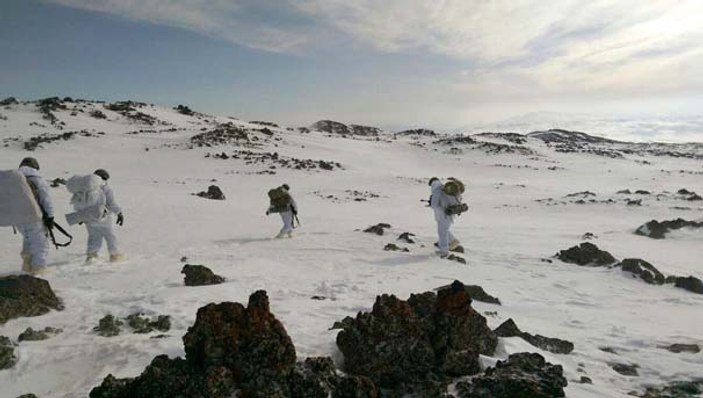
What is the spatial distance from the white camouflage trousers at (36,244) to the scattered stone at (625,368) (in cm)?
893

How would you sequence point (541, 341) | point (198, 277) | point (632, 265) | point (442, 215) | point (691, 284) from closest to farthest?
point (541, 341), point (198, 277), point (691, 284), point (632, 265), point (442, 215)

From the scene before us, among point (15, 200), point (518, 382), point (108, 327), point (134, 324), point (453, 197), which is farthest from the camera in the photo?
point (453, 197)

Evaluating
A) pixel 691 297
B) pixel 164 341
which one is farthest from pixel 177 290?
pixel 691 297

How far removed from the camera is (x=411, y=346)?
472 centimetres

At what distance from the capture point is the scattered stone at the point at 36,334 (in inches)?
210

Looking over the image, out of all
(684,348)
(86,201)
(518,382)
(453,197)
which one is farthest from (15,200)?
(684,348)

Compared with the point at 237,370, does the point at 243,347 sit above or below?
above

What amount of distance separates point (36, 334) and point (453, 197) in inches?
379

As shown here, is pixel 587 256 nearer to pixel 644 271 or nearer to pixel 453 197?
pixel 644 271

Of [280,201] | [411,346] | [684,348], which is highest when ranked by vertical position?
[280,201]

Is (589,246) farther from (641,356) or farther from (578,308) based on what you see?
(641,356)

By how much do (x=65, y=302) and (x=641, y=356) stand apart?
764 centimetres

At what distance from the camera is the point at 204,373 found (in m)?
3.84

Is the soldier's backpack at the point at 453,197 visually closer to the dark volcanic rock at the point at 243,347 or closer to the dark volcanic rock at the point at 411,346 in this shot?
the dark volcanic rock at the point at 411,346
